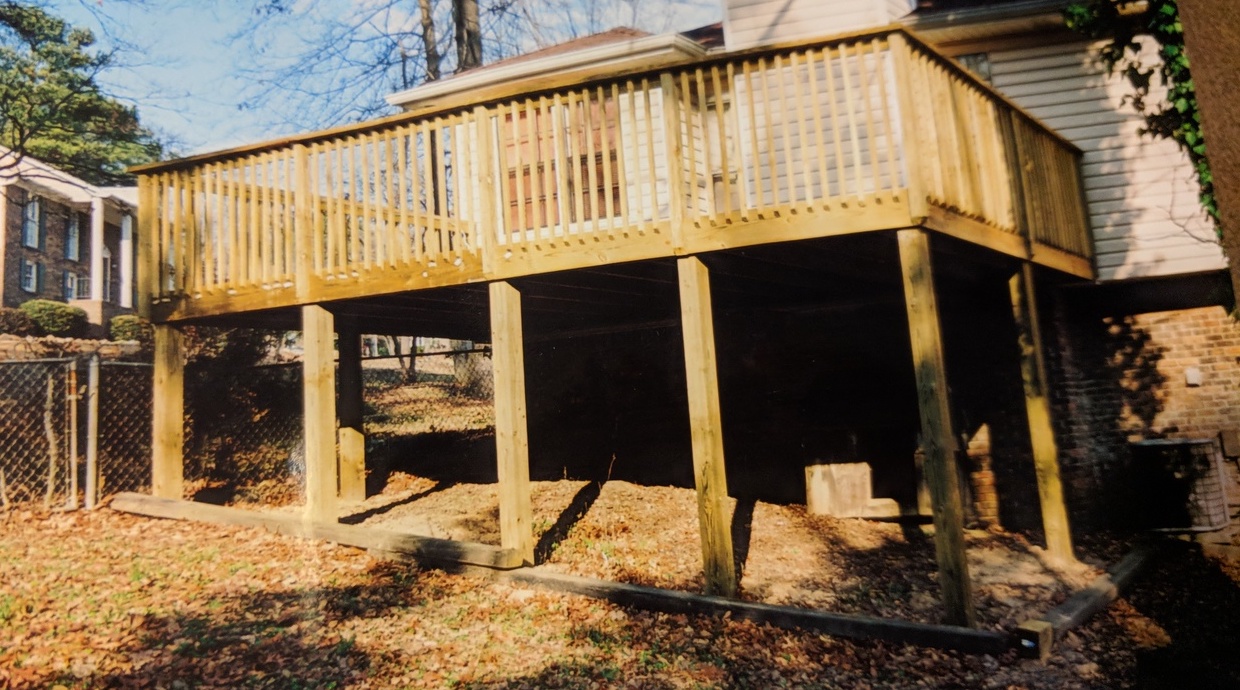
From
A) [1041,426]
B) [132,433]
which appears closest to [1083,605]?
[1041,426]

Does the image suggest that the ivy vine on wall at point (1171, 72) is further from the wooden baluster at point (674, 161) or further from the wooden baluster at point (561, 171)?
the wooden baluster at point (561, 171)

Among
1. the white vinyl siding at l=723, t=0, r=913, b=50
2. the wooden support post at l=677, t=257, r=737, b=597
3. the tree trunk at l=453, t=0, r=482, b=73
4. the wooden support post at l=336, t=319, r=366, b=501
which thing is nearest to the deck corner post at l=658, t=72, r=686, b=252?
the wooden support post at l=677, t=257, r=737, b=597

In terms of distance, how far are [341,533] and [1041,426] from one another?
6.24m

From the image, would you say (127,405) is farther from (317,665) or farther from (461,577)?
(317,665)

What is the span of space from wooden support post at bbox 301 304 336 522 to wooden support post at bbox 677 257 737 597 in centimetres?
325

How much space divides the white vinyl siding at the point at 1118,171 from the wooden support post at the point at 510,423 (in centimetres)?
695

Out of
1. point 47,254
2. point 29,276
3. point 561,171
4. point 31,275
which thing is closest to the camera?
point 561,171

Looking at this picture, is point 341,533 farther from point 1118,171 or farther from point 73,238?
point 73,238

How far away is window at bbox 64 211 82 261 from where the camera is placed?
84.5 feet

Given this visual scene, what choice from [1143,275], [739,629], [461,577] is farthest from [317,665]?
[1143,275]

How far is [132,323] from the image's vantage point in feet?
63.0

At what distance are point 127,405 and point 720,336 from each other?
717 centimetres

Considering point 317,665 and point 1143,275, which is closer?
point 317,665

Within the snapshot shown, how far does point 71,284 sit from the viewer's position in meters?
26.0
